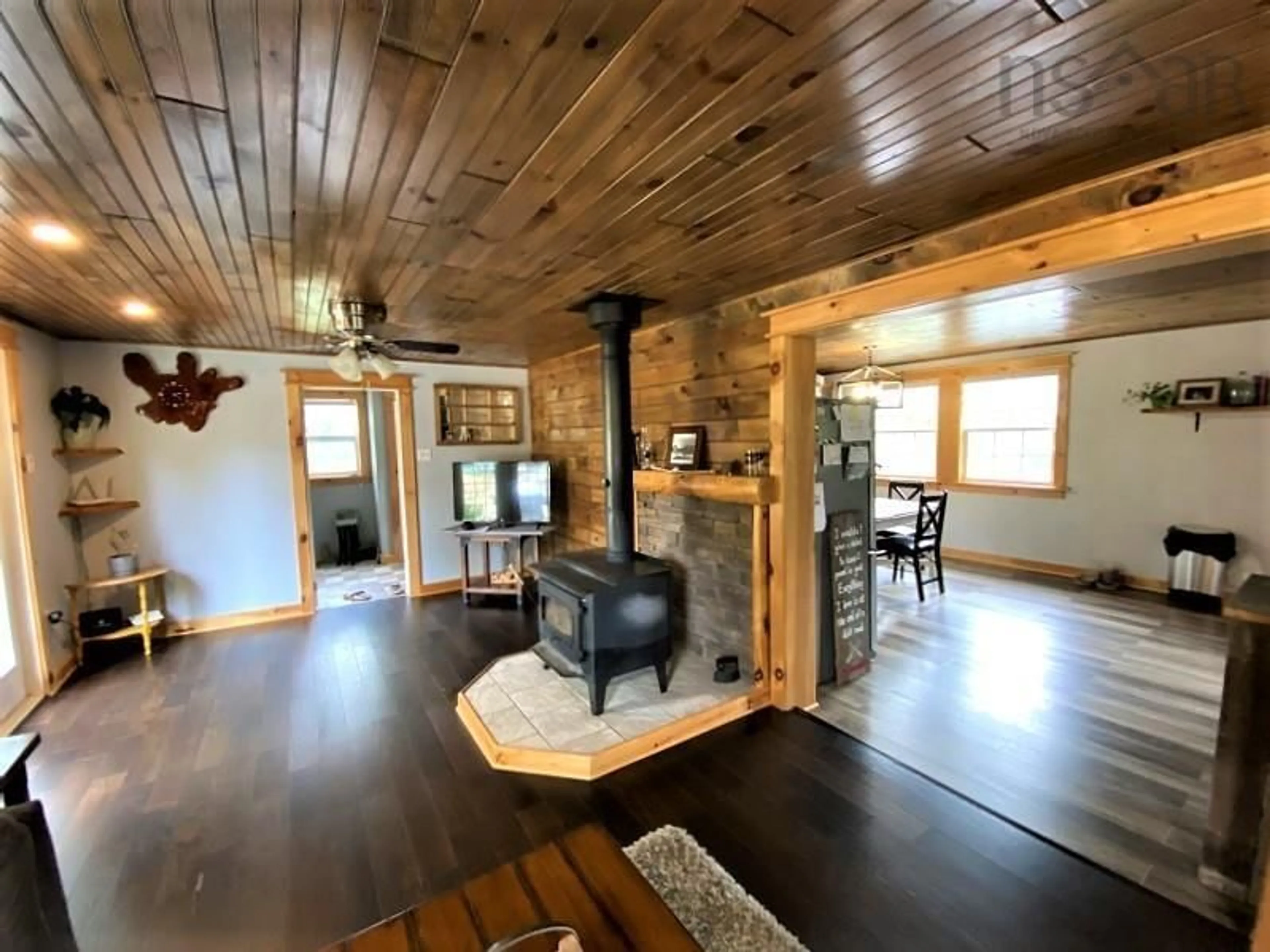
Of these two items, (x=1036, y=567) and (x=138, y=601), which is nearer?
(x=138, y=601)

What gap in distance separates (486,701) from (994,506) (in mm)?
5824

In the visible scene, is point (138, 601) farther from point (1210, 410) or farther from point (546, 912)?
point (1210, 410)

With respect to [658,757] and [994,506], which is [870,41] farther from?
[994,506]

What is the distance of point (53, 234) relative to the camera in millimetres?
2092

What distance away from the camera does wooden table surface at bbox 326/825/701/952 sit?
117 cm

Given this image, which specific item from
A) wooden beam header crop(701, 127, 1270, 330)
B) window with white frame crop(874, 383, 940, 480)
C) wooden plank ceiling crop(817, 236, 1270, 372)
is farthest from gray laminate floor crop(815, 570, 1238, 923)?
window with white frame crop(874, 383, 940, 480)

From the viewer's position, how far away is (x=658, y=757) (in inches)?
106

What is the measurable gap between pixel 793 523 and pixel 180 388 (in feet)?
16.1

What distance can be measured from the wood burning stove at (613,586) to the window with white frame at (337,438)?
4848mm

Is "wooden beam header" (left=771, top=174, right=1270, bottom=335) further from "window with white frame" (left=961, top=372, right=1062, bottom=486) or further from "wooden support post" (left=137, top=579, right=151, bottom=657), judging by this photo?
"wooden support post" (left=137, top=579, right=151, bottom=657)

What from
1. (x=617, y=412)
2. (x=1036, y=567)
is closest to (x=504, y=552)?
(x=617, y=412)

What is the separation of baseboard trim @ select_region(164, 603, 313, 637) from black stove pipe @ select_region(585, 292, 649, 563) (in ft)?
11.1

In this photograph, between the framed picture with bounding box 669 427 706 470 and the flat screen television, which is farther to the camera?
the flat screen television

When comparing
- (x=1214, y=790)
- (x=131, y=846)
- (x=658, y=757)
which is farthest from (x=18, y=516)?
(x=1214, y=790)
